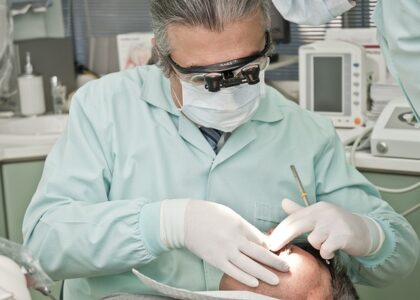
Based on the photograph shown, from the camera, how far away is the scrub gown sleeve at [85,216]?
1.53 metres

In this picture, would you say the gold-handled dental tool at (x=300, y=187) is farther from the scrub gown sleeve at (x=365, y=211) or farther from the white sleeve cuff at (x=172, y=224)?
the white sleeve cuff at (x=172, y=224)

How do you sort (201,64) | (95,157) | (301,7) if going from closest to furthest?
(301,7) → (201,64) → (95,157)

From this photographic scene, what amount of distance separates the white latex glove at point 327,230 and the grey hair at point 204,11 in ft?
1.39

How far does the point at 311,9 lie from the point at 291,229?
0.44 metres

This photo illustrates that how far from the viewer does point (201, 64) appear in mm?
1539

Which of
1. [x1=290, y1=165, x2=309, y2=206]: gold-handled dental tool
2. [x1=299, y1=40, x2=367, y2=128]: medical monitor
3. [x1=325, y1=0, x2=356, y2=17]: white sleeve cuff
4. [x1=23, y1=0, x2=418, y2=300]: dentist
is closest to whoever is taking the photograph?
[x1=325, y1=0, x2=356, y2=17]: white sleeve cuff

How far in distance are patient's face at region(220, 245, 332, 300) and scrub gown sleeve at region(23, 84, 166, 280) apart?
0.20m

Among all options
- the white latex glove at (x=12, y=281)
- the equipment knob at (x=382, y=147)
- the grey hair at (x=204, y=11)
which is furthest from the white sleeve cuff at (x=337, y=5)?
the equipment knob at (x=382, y=147)

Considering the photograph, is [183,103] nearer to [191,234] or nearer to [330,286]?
[191,234]

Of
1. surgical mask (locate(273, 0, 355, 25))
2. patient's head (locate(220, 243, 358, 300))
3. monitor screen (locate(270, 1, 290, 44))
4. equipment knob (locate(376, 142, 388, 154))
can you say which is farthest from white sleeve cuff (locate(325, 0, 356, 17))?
monitor screen (locate(270, 1, 290, 44))

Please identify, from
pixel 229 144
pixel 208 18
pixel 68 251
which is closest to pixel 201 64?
pixel 208 18

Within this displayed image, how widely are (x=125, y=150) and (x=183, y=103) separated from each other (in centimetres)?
17

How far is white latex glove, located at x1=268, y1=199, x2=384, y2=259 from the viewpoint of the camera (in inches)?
60.4

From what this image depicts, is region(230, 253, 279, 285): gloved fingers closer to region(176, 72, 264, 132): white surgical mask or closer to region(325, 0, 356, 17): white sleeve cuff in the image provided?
region(176, 72, 264, 132): white surgical mask
